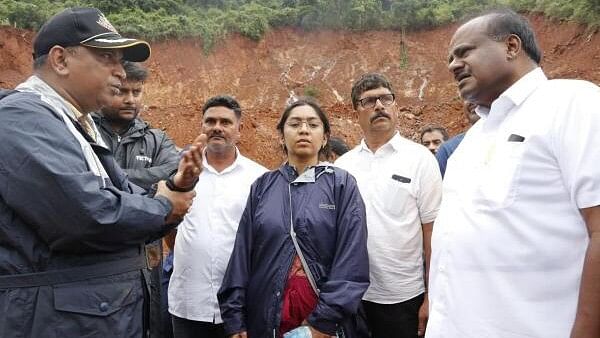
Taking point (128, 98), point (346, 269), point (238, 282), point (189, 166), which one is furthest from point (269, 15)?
point (189, 166)

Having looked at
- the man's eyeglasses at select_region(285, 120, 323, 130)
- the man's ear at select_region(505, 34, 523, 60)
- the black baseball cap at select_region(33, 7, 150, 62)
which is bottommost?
the man's eyeglasses at select_region(285, 120, 323, 130)

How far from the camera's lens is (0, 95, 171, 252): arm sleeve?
211 centimetres

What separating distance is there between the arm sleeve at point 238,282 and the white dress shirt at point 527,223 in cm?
140

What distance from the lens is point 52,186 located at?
6.89ft

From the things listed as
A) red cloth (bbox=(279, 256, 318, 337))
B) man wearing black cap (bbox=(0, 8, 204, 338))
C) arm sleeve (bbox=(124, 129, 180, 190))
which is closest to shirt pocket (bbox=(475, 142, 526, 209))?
red cloth (bbox=(279, 256, 318, 337))

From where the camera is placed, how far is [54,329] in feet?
7.09

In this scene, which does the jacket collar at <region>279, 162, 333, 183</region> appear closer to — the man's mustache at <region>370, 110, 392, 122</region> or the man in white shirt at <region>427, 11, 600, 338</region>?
the man's mustache at <region>370, 110, 392, 122</region>

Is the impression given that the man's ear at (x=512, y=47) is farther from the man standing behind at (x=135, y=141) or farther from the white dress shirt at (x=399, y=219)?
the man standing behind at (x=135, y=141)

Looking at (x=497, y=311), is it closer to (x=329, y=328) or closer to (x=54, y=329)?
(x=329, y=328)

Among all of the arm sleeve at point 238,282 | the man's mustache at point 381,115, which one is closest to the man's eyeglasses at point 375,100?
the man's mustache at point 381,115

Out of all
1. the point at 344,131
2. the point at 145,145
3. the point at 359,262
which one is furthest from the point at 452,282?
the point at 344,131

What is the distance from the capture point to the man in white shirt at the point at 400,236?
3512 mm

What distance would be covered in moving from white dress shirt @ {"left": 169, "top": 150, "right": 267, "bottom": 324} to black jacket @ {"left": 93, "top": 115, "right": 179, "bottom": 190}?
13.5 inches

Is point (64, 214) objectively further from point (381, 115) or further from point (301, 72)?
point (301, 72)
